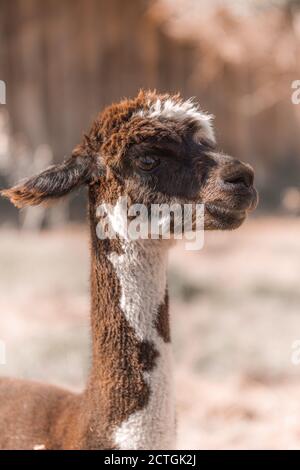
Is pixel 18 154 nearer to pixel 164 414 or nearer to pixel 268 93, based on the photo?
pixel 268 93

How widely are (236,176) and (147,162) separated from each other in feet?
1.15

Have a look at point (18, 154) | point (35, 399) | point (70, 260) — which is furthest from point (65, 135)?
point (35, 399)

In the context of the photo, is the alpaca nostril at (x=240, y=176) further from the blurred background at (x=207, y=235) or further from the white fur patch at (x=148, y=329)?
the blurred background at (x=207, y=235)

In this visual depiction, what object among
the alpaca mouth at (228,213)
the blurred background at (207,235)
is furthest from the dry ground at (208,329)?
the alpaca mouth at (228,213)

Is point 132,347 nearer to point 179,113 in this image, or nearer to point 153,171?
point 153,171

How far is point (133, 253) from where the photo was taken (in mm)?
3035

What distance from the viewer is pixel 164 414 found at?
298 centimetres

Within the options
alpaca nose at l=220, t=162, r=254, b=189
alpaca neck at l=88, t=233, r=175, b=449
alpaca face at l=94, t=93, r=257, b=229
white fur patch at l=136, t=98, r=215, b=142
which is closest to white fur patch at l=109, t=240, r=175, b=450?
alpaca neck at l=88, t=233, r=175, b=449

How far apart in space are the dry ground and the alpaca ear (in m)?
2.32

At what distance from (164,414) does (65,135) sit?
379 inches

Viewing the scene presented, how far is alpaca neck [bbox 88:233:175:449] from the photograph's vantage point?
296 centimetres

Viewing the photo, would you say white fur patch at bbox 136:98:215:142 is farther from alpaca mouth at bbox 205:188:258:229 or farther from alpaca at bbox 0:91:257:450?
alpaca mouth at bbox 205:188:258:229

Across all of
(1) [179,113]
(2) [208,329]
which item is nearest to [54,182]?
(1) [179,113]
